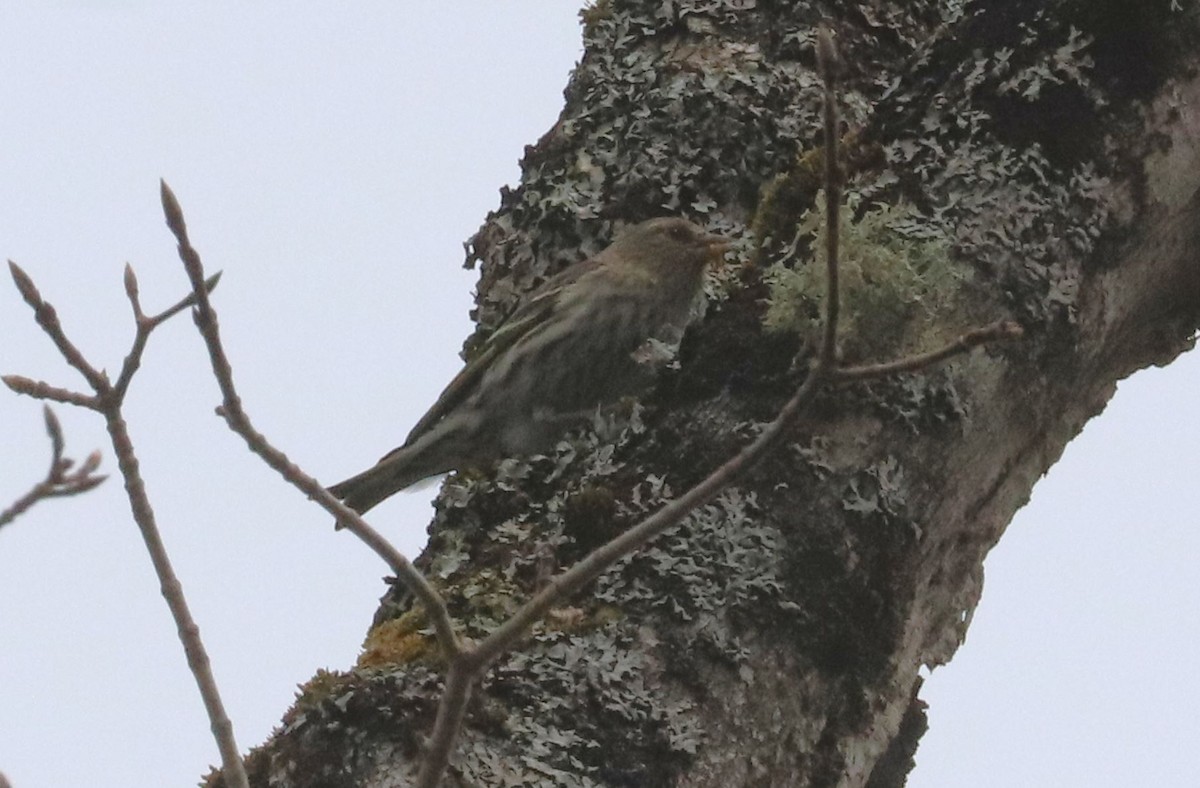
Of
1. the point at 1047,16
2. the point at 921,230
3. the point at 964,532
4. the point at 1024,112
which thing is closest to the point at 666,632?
the point at 964,532

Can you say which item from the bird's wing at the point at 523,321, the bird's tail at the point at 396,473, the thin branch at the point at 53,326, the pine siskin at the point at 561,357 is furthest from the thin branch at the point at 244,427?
the bird's tail at the point at 396,473

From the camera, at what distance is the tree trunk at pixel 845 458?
339 cm

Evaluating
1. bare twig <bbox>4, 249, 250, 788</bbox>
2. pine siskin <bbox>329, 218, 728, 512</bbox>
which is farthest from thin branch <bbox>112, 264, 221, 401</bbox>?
pine siskin <bbox>329, 218, 728, 512</bbox>

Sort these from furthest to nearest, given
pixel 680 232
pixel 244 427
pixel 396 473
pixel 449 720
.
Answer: pixel 396 473, pixel 680 232, pixel 244 427, pixel 449 720

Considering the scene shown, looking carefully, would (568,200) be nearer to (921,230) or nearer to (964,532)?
(921,230)

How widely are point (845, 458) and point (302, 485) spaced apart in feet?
4.60

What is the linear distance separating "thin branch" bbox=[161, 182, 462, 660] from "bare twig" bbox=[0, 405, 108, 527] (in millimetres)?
225

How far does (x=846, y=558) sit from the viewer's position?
360 centimetres

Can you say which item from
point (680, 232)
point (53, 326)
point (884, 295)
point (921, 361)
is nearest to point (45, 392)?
point (53, 326)

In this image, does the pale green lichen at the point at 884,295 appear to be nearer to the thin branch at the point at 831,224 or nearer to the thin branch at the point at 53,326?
the thin branch at the point at 831,224

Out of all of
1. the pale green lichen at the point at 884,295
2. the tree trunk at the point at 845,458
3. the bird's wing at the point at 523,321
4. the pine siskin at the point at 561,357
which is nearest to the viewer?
the tree trunk at the point at 845,458

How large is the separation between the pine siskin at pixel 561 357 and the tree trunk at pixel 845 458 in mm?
185

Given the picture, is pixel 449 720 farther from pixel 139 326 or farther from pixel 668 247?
pixel 668 247

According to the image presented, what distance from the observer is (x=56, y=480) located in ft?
8.50
